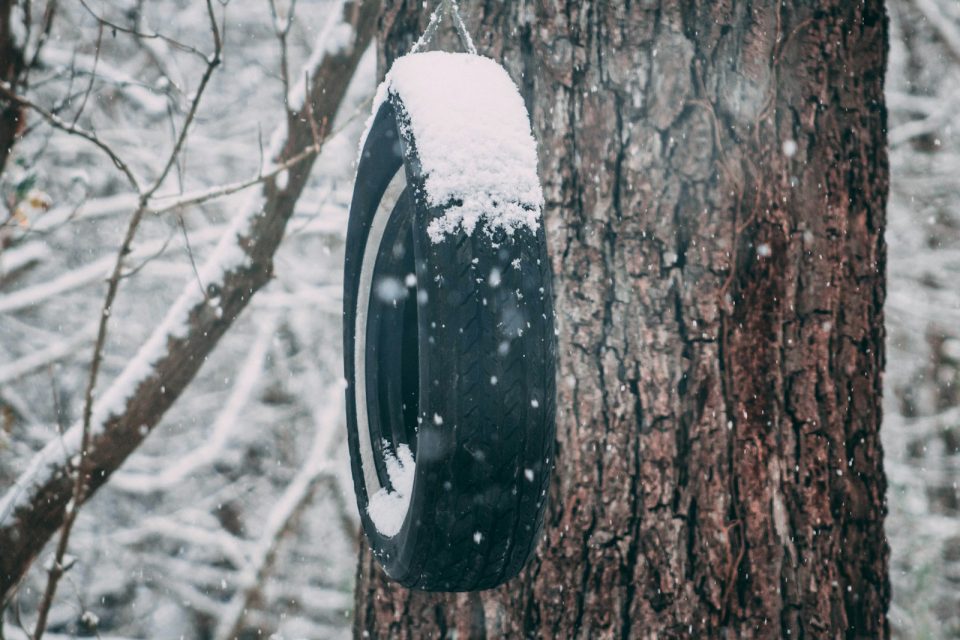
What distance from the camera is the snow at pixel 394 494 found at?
156 cm

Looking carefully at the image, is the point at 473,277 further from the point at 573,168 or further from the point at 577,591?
the point at 577,591

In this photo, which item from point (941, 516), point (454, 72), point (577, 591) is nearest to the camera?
point (454, 72)

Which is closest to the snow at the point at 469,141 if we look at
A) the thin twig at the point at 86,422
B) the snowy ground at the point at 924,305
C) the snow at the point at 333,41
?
the thin twig at the point at 86,422

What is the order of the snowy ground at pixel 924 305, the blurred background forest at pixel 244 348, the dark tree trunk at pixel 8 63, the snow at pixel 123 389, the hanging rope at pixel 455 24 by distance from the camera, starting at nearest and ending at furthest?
the hanging rope at pixel 455 24
the snow at pixel 123 389
the dark tree trunk at pixel 8 63
the blurred background forest at pixel 244 348
the snowy ground at pixel 924 305

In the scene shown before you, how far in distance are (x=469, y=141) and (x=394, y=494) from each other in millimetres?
765

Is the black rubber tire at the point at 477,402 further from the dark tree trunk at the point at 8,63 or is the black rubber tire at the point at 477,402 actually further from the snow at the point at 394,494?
the dark tree trunk at the point at 8,63

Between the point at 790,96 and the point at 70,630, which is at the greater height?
the point at 790,96

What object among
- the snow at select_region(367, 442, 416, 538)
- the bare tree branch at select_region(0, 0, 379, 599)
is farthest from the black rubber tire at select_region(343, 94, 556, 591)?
the bare tree branch at select_region(0, 0, 379, 599)

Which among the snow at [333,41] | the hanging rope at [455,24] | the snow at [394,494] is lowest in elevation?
the snow at [394,494]

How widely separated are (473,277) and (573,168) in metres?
0.63

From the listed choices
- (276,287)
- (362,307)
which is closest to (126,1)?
(276,287)

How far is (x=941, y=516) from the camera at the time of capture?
8.91m

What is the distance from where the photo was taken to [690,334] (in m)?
1.69

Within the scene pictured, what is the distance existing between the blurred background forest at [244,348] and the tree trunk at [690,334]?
6687 millimetres
